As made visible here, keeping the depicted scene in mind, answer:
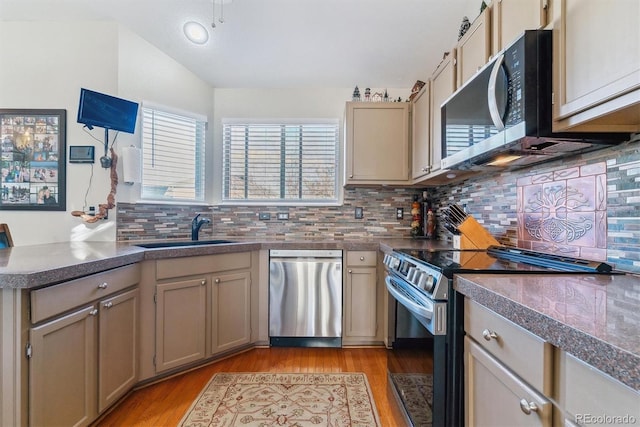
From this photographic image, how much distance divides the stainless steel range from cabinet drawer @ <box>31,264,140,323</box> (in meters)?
1.53

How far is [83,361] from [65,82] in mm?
2079

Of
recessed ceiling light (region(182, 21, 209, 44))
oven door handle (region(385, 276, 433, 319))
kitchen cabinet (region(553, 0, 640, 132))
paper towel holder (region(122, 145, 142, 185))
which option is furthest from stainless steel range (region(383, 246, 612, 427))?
recessed ceiling light (region(182, 21, 209, 44))

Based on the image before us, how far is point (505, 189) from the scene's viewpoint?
1.86m

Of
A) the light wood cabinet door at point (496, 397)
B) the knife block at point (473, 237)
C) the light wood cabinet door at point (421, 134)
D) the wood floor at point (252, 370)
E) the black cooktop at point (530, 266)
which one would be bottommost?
the wood floor at point (252, 370)

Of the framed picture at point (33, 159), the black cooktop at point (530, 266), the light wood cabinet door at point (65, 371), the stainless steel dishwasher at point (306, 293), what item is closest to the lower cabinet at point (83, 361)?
the light wood cabinet door at point (65, 371)

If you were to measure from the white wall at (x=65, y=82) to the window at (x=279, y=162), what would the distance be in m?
1.03

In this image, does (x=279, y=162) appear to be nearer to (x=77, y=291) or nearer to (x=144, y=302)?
(x=144, y=302)

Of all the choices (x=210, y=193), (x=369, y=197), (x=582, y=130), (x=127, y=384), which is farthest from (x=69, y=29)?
(x=582, y=130)

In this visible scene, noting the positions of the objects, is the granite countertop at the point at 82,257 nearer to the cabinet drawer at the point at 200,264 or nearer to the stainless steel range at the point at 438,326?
the cabinet drawer at the point at 200,264

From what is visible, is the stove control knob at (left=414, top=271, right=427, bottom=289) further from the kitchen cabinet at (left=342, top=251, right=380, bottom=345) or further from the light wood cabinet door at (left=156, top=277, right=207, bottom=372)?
the light wood cabinet door at (left=156, top=277, right=207, bottom=372)

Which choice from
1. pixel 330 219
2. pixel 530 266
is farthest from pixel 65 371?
pixel 330 219

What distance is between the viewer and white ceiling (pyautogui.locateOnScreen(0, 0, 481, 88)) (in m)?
2.20

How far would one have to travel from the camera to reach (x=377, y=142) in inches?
105

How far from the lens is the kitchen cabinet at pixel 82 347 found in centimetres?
120
